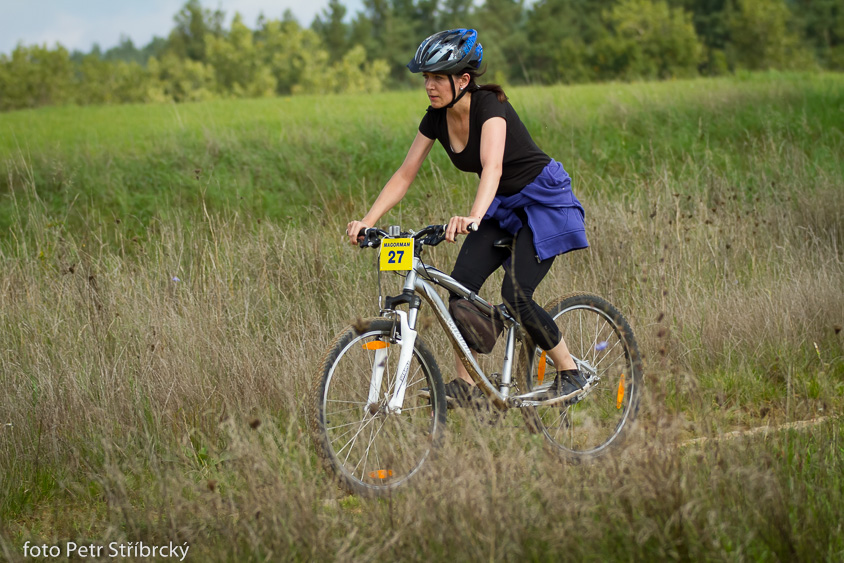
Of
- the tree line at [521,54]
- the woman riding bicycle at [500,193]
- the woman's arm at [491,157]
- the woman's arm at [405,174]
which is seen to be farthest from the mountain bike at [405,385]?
the tree line at [521,54]

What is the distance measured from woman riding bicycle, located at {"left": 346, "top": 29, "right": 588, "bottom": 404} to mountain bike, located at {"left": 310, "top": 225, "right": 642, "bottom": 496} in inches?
4.1

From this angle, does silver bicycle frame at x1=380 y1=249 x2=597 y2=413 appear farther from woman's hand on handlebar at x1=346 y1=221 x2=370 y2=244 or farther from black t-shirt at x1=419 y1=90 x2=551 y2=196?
black t-shirt at x1=419 y1=90 x2=551 y2=196

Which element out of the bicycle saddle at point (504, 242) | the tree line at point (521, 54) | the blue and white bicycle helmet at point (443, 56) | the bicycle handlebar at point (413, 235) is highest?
the tree line at point (521, 54)

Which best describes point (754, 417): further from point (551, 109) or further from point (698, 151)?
point (551, 109)

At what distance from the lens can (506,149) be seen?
410 centimetres

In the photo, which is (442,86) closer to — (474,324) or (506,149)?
(506,149)

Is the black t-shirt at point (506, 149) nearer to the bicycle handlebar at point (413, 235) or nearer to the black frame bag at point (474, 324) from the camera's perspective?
the bicycle handlebar at point (413, 235)

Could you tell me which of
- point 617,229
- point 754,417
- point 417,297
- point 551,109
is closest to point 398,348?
point 417,297

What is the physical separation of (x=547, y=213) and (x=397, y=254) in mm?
955

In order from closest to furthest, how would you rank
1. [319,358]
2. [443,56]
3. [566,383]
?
[443,56]
[566,383]
[319,358]

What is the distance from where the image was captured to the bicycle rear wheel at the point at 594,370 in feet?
14.3

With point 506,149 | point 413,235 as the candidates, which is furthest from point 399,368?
point 506,149

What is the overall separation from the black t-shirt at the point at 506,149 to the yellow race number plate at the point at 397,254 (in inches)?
23.5

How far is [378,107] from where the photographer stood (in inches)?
733
